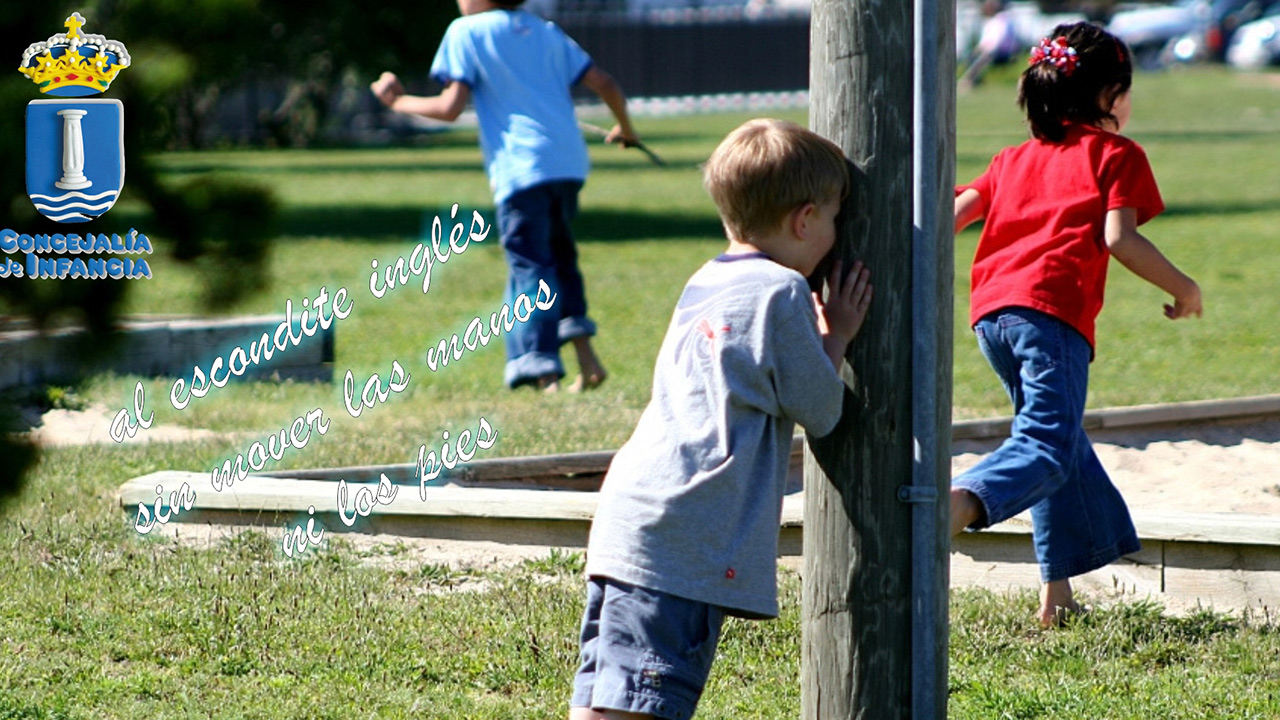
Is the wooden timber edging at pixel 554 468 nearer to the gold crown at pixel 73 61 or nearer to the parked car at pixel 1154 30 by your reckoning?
the gold crown at pixel 73 61

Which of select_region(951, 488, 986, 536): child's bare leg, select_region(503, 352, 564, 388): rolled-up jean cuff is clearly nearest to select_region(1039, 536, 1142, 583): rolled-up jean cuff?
select_region(951, 488, 986, 536): child's bare leg

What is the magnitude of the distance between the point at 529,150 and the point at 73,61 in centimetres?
533

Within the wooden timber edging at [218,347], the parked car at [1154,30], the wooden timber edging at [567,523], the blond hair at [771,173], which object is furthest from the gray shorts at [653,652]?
the parked car at [1154,30]

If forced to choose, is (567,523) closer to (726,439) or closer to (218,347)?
(726,439)

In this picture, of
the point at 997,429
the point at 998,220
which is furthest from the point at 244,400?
the point at 998,220

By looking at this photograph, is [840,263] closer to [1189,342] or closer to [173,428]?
[173,428]

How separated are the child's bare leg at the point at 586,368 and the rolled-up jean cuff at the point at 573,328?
3 centimetres

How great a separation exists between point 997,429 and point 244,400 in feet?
10.7

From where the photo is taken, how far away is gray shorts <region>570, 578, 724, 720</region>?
305 centimetres

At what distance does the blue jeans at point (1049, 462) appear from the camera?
4.09 metres

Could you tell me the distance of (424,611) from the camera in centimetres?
444

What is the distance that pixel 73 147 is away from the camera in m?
2.73

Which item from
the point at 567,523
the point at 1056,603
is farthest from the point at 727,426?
the point at 567,523

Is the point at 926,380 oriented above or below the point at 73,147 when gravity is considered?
below
